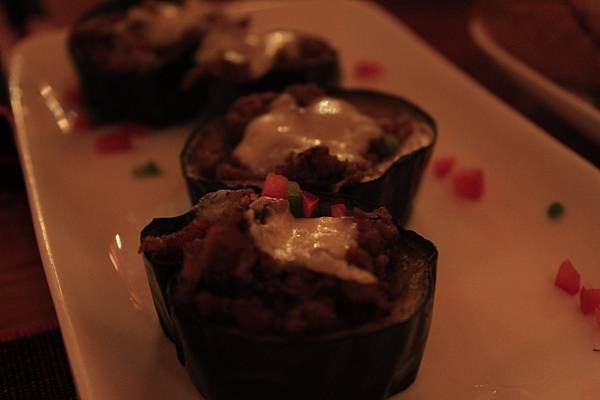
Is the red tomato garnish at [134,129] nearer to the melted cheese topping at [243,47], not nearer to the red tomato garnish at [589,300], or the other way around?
the melted cheese topping at [243,47]

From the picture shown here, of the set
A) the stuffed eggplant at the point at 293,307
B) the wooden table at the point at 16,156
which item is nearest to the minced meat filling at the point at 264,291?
the stuffed eggplant at the point at 293,307

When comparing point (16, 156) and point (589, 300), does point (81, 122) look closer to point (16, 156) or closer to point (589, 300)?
point (16, 156)

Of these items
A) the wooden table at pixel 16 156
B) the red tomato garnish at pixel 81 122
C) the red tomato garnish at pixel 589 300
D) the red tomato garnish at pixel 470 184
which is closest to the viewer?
the red tomato garnish at pixel 589 300

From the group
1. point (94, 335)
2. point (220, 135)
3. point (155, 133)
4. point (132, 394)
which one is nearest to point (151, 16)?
point (155, 133)

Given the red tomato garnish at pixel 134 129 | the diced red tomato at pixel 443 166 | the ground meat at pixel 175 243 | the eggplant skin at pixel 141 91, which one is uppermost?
the ground meat at pixel 175 243

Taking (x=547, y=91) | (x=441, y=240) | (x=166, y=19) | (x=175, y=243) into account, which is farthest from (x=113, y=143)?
(x=547, y=91)

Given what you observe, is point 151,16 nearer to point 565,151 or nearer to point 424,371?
point 565,151
